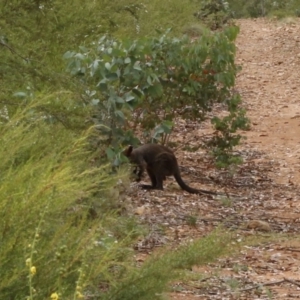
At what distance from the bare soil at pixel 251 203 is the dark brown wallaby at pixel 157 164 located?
151mm

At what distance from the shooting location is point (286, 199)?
9984mm

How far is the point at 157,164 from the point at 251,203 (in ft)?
3.65

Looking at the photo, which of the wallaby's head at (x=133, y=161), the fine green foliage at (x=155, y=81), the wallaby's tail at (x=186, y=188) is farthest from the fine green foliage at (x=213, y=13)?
the wallaby's tail at (x=186, y=188)

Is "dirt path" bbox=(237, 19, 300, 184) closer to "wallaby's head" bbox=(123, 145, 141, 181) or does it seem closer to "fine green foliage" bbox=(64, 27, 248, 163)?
"fine green foliage" bbox=(64, 27, 248, 163)

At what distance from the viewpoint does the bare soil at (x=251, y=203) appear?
605 cm

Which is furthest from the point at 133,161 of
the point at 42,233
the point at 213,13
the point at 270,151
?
the point at 213,13

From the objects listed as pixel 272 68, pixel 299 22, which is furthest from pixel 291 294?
pixel 299 22

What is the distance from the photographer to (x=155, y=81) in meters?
8.97

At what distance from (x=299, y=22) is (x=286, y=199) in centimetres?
1933

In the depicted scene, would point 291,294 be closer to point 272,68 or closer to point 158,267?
point 158,267

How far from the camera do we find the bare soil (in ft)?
19.8

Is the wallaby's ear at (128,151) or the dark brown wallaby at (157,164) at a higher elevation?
the wallaby's ear at (128,151)

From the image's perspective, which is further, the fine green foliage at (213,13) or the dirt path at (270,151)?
the fine green foliage at (213,13)

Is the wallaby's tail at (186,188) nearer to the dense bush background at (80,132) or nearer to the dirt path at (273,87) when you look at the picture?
the dense bush background at (80,132)
